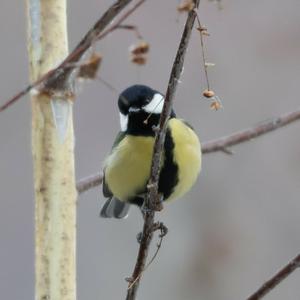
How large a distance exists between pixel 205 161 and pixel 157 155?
1.85 meters

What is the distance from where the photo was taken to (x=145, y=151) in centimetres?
167

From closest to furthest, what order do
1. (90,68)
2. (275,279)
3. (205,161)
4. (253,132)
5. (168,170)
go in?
(90,68)
(275,279)
(253,132)
(168,170)
(205,161)

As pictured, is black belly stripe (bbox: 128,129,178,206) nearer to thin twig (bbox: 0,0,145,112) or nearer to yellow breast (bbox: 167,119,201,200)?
yellow breast (bbox: 167,119,201,200)

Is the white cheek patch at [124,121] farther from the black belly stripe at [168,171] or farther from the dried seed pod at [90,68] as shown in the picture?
the dried seed pod at [90,68]

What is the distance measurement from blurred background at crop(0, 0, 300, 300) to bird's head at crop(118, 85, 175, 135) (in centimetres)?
112

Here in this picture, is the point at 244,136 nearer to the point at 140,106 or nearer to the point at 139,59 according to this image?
the point at 140,106

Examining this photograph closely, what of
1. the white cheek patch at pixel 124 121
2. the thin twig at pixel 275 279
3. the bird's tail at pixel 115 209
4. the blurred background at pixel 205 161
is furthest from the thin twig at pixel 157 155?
the blurred background at pixel 205 161

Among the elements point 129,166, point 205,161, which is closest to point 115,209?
point 129,166

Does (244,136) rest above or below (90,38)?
below

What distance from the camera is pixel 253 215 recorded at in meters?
2.97

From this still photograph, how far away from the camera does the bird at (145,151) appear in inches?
65.3

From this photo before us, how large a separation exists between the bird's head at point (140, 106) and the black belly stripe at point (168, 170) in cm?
5

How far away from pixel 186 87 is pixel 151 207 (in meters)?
1.74

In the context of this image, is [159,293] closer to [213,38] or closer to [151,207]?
[213,38]
